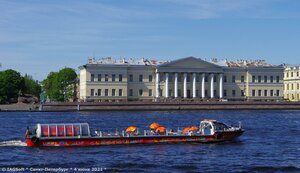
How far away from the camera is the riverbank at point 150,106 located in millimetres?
105062

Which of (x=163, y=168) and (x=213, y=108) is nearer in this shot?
(x=163, y=168)

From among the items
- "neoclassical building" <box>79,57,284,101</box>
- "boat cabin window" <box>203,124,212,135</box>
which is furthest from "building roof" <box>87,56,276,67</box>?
"boat cabin window" <box>203,124,212,135</box>

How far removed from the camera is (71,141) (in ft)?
125

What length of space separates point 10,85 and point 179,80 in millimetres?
36306

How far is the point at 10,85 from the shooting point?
416ft

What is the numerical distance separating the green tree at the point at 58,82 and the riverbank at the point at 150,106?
28516mm

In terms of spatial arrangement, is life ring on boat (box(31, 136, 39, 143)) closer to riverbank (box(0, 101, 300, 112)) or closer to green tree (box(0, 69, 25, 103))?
riverbank (box(0, 101, 300, 112))

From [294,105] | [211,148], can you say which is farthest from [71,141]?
[294,105]

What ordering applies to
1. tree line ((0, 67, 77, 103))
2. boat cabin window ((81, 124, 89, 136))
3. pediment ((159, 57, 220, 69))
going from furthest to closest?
tree line ((0, 67, 77, 103)), pediment ((159, 57, 220, 69)), boat cabin window ((81, 124, 89, 136))

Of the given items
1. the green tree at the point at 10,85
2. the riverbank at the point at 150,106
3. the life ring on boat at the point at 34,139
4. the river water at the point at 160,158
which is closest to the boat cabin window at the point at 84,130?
the river water at the point at 160,158

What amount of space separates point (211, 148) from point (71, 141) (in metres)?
9.10

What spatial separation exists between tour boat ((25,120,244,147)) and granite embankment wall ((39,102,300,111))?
64730mm

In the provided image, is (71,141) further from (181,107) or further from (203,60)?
(203,60)

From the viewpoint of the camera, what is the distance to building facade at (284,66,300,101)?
452ft
